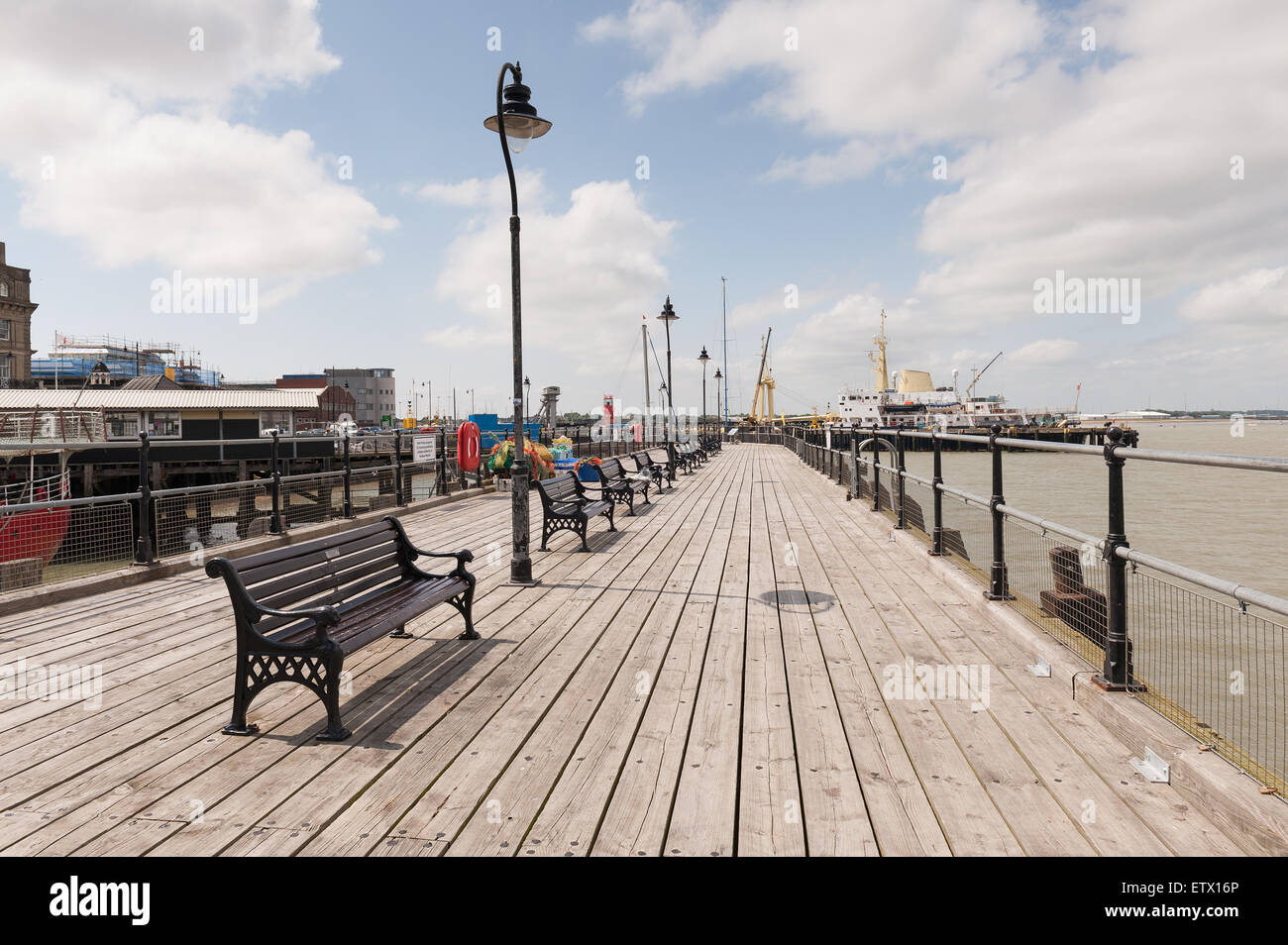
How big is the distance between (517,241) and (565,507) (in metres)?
3.06

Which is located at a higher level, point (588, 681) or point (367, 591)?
point (367, 591)

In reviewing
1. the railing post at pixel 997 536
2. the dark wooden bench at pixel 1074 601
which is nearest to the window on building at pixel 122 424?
the railing post at pixel 997 536

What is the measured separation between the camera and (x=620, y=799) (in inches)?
105

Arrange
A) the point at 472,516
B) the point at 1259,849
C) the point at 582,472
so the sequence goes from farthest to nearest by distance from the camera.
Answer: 1. the point at 582,472
2. the point at 472,516
3. the point at 1259,849

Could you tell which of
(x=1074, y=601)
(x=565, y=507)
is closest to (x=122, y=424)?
(x=565, y=507)

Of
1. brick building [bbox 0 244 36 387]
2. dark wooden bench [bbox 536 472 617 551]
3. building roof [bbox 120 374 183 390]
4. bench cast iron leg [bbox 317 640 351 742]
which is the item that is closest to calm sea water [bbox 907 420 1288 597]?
dark wooden bench [bbox 536 472 617 551]

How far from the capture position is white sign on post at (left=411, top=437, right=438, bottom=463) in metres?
12.1

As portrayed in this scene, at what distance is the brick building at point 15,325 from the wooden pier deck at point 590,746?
72435mm

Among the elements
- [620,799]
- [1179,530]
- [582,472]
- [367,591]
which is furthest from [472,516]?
[1179,530]

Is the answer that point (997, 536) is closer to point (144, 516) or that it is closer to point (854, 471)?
point (144, 516)
